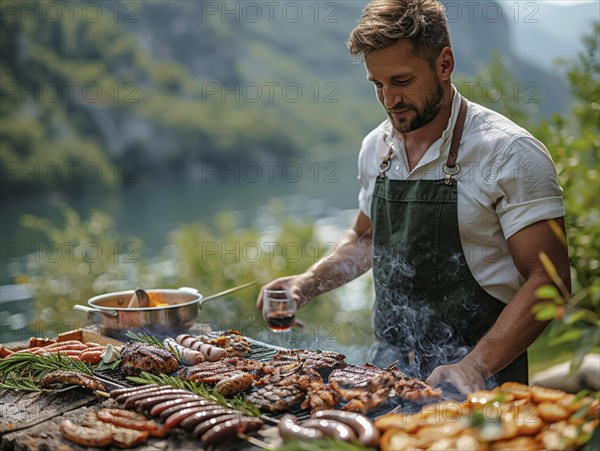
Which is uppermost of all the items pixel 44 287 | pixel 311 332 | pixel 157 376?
pixel 157 376

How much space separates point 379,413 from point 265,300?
141 cm

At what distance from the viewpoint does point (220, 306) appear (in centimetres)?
938

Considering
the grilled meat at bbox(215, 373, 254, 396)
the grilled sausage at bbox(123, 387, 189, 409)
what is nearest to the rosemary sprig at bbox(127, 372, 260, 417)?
the grilled meat at bbox(215, 373, 254, 396)

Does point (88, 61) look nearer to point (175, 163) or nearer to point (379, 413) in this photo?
point (175, 163)

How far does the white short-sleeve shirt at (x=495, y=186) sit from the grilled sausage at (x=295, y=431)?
1592mm

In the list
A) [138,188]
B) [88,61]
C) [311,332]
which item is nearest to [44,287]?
[311,332]

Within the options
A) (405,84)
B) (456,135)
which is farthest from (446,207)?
(405,84)

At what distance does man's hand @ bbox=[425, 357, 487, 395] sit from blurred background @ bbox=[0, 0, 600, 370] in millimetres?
406

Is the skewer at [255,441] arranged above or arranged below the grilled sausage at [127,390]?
above

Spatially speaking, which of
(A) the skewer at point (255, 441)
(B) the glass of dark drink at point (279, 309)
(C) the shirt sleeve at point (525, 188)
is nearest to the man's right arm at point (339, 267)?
(B) the glass of dark drink at point (279, 309)

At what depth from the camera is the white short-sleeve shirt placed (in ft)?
11.0

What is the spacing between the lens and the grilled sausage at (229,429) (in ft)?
7.80

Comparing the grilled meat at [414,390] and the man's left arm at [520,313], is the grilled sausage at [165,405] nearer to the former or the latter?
the grilled meat at [414,390]

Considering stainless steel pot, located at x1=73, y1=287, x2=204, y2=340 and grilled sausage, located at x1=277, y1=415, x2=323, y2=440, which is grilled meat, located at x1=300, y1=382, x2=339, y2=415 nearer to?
grilled sausage, located at x1=277, y1=415, x2=323, y2=440
